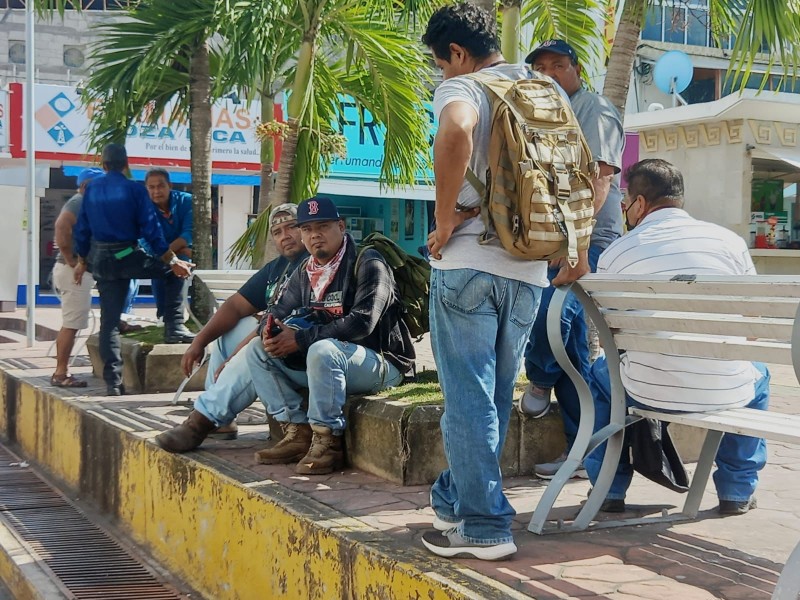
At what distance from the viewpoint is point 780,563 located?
356cm

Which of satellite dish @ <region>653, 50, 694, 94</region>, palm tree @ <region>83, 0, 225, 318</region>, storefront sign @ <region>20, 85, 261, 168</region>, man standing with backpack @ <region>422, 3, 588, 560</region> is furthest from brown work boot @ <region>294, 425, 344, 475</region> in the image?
storefront sign @ <region>20, 85, 261, 168</region>

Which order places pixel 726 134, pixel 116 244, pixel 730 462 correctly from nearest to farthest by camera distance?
pixel 730 462
pixel 116 244
pixel 726 134

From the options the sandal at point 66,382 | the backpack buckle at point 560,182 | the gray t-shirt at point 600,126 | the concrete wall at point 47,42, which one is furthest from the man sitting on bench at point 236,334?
the concrete wall at point 47,42

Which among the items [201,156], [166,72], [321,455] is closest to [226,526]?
[321,455]

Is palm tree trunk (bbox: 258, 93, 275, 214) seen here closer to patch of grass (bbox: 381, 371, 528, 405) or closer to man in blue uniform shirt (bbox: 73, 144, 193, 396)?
man in blue uniform shirt (bbox: 73, 144, 193, 396)

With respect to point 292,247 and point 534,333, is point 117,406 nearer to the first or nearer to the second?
point 292,247

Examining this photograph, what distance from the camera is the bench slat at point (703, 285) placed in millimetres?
3164

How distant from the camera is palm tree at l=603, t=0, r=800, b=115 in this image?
621cm

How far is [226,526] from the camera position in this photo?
4.81m

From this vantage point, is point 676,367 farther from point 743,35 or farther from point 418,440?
point 743,35

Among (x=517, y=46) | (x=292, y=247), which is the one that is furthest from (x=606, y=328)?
(x=517, y=46)

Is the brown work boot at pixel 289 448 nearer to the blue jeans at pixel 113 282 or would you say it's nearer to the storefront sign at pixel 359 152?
the blue jeans at pixel 113 282

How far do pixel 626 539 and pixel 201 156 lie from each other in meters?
6.96

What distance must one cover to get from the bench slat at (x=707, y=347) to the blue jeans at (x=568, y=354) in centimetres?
82
